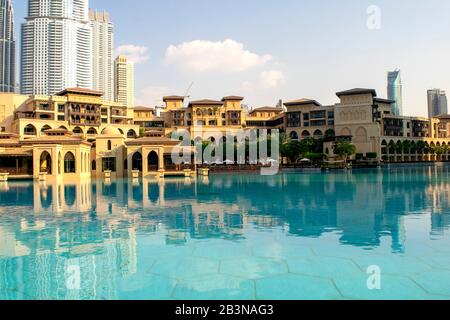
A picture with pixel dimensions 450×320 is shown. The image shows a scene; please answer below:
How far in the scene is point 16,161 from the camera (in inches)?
1912

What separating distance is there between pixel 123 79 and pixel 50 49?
27313mm

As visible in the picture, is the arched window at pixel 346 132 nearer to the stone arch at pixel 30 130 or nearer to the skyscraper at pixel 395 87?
the skyscraper at pixel 395 87

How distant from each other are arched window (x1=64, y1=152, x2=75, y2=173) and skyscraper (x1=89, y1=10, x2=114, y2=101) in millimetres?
117092

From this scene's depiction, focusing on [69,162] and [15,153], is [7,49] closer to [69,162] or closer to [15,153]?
[15,153]

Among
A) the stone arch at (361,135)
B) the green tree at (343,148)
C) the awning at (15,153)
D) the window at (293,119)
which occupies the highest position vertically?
the window at (293,119)

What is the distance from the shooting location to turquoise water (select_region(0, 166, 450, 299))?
22.7 feet

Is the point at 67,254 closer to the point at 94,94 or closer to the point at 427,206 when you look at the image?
the point at 427,206

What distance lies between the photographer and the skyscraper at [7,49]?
151 m

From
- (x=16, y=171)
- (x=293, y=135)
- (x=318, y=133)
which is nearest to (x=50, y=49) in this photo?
(x=293, y=135)

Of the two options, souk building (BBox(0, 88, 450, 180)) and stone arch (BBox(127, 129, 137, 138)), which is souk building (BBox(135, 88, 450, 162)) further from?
stone arch (BBox(127, 129, 137, 138))

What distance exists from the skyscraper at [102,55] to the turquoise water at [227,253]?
155673 millimetres

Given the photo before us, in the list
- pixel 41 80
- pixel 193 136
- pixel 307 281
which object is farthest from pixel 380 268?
pixel 41 80

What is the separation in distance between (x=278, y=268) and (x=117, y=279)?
3.42 meters

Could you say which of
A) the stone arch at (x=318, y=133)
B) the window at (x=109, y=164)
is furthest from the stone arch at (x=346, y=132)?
the window at (x=109, y=164)
